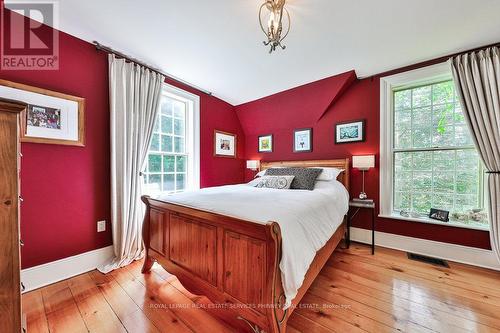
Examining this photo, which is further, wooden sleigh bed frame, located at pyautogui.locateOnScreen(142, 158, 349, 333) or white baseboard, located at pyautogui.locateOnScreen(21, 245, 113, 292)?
white baseboard, located at pyautogui.locateOnScreen(21, 245, 113, 292)

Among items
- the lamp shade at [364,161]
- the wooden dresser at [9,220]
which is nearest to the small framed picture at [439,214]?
the lamp shade at [364,161]

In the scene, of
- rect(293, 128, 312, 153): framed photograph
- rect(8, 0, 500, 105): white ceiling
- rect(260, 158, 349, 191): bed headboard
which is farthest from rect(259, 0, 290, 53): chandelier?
rect(260, 158, 349, 191): bed headboard

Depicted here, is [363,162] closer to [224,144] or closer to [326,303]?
[326,303]

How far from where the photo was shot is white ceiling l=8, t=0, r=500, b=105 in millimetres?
1637

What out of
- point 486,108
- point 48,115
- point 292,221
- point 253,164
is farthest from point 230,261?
point 486,108

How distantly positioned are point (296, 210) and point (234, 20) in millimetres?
1804

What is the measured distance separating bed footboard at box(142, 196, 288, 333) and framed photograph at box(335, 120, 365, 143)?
2.40 metres

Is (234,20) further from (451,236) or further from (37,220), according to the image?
(451,236)

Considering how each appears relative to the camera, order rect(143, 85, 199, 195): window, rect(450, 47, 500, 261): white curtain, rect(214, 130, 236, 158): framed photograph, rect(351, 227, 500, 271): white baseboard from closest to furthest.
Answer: rect(450, 47, 500, 261): white curtain < rect(351, 227, 500, 271): white baseboard < rect(143, 85, 199, 195): window < rect(214, 130, 236, 158): framed photograph

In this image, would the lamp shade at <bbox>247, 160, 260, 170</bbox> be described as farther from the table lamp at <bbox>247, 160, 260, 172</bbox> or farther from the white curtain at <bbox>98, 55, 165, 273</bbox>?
the white curtain at <bbox>98, 55, 165, 273</bbox>

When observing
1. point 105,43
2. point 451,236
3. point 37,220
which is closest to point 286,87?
point 105,43

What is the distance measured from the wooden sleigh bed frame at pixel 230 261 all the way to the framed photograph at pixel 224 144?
1.91 meters

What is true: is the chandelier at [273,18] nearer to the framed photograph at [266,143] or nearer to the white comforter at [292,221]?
the white comforter at [292,221]

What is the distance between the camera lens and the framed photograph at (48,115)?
1.68 m
